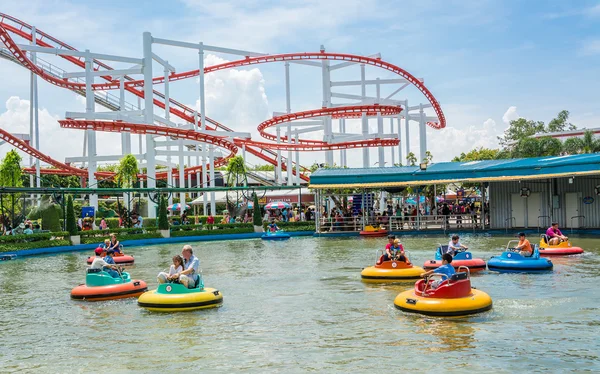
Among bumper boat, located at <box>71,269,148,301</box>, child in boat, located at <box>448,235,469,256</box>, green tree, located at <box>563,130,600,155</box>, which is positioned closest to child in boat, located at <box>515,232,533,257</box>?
child in boat, located at <box>448,235,469,256</box>

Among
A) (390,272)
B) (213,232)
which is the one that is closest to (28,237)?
(213,232)

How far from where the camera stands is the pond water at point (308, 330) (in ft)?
30.5

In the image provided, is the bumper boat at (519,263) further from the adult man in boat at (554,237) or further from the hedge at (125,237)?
the hedge at (125,237)

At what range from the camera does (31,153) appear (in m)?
47.6

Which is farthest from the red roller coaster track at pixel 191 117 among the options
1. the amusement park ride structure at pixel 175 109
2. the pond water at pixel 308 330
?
the pond water at pixel 308 330

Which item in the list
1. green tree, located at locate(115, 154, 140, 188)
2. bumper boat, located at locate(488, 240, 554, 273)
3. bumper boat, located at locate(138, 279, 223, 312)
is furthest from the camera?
green tree, located at locate(115, 154, 140, 188)

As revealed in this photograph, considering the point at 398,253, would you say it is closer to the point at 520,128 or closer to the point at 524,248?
the point at 524,248

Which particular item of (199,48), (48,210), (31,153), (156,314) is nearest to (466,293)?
(156,314)

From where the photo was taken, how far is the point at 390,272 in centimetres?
1631

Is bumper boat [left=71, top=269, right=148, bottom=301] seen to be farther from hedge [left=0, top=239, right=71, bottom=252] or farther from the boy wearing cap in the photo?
hedge [left=0, top=239, right=71, bottom=252]

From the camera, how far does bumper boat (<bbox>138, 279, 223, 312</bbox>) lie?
1298 cm

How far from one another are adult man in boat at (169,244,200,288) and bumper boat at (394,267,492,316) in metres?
4.35

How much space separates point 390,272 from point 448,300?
14.3 ft

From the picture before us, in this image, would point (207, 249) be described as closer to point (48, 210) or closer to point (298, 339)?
point (48, 210)
